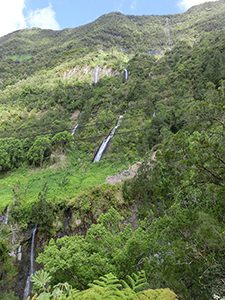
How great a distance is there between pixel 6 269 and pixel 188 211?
52.5ft

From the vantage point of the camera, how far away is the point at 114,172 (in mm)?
38812

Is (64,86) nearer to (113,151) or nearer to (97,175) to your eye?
(113,151)

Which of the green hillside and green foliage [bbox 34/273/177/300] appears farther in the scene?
the green hillside

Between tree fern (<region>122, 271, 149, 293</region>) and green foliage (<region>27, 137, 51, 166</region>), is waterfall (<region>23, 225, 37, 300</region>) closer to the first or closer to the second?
green foliage (<region>27, 137, 51, 166</region>)

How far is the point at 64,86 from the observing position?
75.9 meters

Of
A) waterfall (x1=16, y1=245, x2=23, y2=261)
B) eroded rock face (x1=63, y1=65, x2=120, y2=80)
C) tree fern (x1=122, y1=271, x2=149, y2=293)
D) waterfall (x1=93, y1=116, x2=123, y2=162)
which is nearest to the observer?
tree fern (x1=122, y1=271, x2=149, y2=293)

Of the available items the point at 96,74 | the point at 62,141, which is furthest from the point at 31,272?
the point at 96,74

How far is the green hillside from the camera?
34.6 feet

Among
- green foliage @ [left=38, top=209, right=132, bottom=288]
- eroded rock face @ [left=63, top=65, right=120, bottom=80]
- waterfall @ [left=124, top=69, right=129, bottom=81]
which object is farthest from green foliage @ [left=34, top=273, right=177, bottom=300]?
eroded rock face @ [left=63, top=65, right=120, bottom=80]

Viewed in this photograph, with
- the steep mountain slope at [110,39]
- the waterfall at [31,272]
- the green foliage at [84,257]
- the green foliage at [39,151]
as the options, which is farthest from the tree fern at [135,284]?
the steep mountain slope at [110,39]

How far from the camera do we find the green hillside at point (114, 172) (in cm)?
1055

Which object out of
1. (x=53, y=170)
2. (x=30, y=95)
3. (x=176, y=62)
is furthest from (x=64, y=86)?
(x=53, y=170)

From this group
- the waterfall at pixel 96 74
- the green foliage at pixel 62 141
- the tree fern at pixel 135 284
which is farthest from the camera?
the waterfall at pixel 96 74

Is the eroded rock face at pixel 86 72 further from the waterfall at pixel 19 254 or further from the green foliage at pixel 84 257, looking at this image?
the green foliage at pixel 84 257
